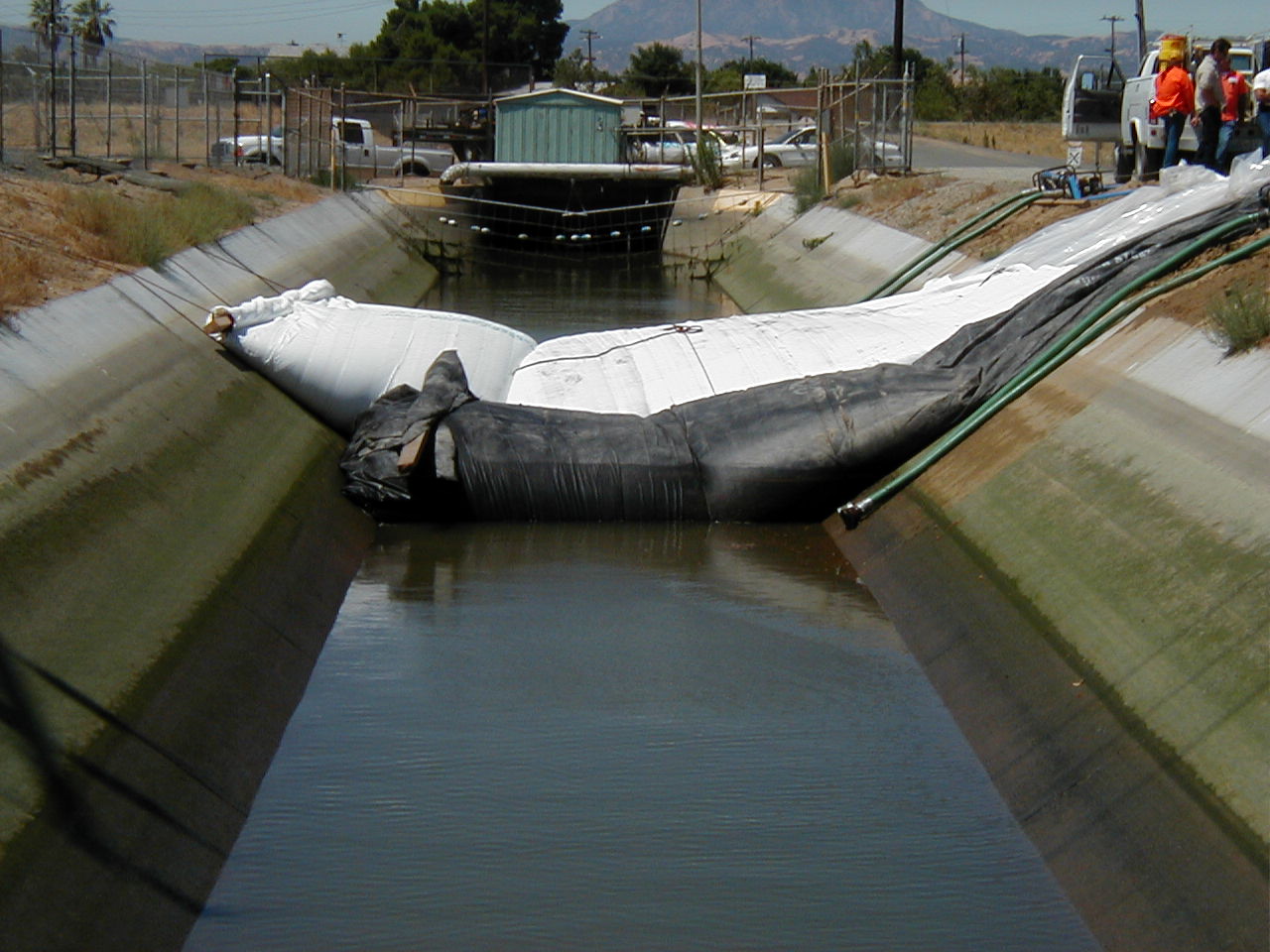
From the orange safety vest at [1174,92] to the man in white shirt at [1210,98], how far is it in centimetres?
22

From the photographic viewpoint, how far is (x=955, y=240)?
18.0 m

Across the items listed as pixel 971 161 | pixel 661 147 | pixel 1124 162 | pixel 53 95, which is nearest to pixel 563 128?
pixel 661 147

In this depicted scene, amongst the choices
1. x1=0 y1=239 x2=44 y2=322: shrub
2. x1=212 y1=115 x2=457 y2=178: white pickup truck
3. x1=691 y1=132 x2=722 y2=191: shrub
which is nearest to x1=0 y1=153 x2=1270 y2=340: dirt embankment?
x1=0 y1=239 x2=44 y2=322: shrub

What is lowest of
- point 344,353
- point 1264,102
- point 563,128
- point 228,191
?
point 344,353

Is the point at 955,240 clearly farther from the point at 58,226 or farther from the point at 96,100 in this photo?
the point at 96,100

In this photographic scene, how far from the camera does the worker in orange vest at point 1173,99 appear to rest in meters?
17.4

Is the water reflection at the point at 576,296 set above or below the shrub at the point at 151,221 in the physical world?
below

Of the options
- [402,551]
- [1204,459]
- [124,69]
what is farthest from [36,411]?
[124,69]

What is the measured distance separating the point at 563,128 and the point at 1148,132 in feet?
73.1

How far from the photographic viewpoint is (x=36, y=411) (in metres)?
8.69

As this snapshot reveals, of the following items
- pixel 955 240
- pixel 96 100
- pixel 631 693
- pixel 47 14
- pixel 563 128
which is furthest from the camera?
pixel 47 14

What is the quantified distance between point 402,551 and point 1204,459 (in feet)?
17.5

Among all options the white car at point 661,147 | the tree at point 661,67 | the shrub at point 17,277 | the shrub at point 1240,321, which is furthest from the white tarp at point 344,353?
the tree at point 661,67

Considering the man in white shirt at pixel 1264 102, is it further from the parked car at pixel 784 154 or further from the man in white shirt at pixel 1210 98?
the parked car at pixel 784 154
